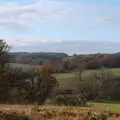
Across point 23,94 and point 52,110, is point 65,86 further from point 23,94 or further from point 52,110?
point 52,110

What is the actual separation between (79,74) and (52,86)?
6.46 m

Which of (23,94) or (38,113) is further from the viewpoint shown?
(23,94)

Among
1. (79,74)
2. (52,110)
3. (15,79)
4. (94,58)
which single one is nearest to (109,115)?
(52,110)

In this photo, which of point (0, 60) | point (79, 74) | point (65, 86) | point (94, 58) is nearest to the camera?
point (0, 60)

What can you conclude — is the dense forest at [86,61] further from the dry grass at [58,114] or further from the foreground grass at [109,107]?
the dry grass at [58,114]

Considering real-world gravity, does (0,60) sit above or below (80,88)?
above

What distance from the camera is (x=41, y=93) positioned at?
4022 centimetres

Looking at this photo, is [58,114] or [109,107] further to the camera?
[109,107]

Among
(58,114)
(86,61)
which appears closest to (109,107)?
(58,114)

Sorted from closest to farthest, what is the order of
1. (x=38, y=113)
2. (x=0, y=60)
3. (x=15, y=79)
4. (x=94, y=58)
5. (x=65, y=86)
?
(x=38, y=113) < (x=0, y=60) < (x=15, y=79) < (x=65, y=86) < (x=94, y=58)

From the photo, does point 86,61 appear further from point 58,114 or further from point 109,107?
point 58,114

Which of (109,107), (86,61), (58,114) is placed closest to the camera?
(58,114)

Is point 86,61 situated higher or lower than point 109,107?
higher

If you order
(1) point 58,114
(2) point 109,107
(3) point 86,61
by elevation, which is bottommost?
(2) point 109,107
